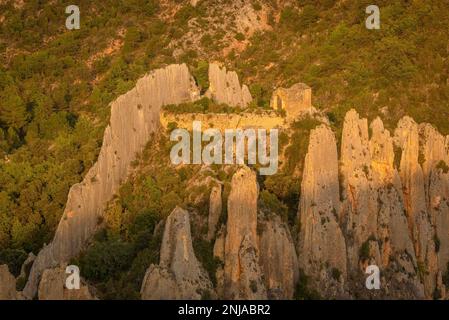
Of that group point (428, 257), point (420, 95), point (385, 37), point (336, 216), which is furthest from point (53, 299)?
Result: point (385, 37)

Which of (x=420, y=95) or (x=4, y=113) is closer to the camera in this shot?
(x=420, y=95)

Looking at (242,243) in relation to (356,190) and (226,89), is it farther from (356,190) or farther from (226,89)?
(226,89)

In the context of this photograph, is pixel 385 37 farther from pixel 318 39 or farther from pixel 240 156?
pixel 240 156

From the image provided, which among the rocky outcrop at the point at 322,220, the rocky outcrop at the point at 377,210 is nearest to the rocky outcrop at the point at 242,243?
the rocky outcrop at the point at 322,220

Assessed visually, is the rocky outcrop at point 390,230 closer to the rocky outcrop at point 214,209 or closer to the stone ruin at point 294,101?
the stone ruin at point 294,101

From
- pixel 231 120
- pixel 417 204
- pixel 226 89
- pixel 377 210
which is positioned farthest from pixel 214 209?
pixel 226 89

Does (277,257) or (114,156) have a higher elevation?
(114,156)

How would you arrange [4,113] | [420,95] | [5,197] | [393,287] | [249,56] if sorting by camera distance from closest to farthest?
[393,287] → [5,197] → [420,95] → [4,113] → [249,56]

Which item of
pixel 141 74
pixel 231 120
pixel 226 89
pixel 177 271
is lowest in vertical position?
pixel 177 271
